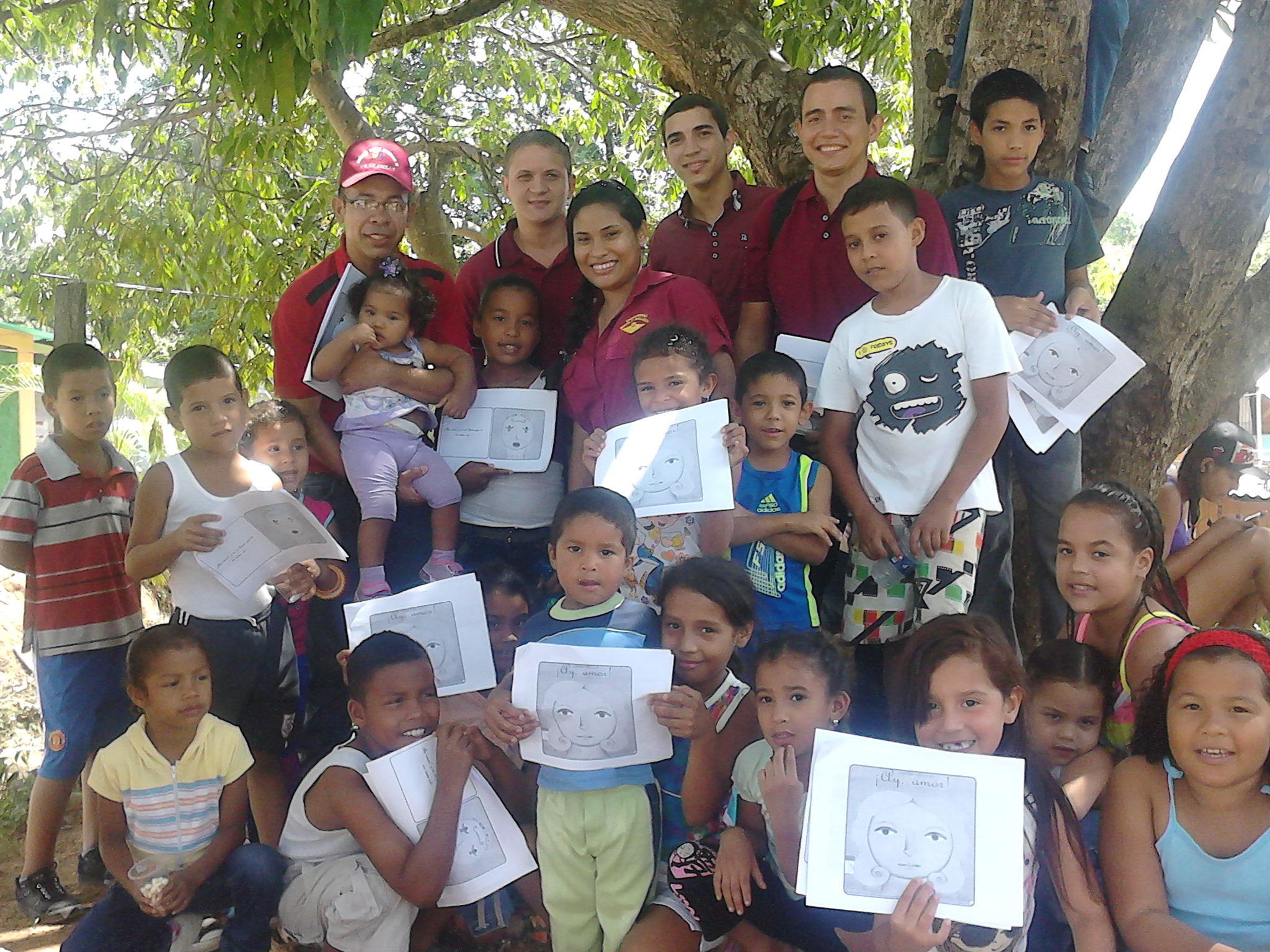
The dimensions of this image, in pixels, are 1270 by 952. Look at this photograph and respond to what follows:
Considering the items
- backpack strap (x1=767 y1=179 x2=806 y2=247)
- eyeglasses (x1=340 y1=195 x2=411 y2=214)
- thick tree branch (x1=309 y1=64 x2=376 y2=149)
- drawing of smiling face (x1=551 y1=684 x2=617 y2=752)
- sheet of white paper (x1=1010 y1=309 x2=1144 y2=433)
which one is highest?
thick tree branch (x1=309 y1=64 x2=376 y2=149)

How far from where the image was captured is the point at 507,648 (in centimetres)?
357

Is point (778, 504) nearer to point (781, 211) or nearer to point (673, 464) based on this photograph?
point (673, 464)

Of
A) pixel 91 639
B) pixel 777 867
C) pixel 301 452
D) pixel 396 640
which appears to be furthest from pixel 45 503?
pixel 777 867

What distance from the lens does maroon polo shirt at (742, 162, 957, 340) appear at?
3.56 m

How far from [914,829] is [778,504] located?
3.64 ft

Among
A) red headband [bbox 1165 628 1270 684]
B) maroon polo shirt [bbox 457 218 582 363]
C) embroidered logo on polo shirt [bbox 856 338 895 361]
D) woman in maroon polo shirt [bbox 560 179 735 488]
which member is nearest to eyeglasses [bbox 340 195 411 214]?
maroon polo shirt [bbox 457 218 582 363]

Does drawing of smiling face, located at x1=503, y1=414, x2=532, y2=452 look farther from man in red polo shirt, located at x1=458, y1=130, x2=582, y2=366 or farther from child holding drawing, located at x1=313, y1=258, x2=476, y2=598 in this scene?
man in red polo shirt, located at x1=458, y1=130, x2=582, y2=366

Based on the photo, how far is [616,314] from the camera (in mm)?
3506

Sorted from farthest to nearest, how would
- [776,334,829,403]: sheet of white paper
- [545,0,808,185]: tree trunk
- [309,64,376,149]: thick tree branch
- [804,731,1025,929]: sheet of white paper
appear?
[309,64,376,149]: thick tree branch, [545,0,808,185]: tree trunk, [776,334,829,403]: sheet of white paper, [804,731,1025,929]: sheet of white paper

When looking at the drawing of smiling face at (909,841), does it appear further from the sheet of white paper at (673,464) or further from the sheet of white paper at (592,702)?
the sheet of white paper at (673,464)

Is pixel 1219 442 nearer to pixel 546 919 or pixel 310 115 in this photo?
pixel 546 919

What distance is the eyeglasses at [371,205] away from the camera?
3816mm

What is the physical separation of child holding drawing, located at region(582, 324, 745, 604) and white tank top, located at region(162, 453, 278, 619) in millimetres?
1208

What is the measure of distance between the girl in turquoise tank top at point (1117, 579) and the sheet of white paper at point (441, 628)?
1.67 metres
